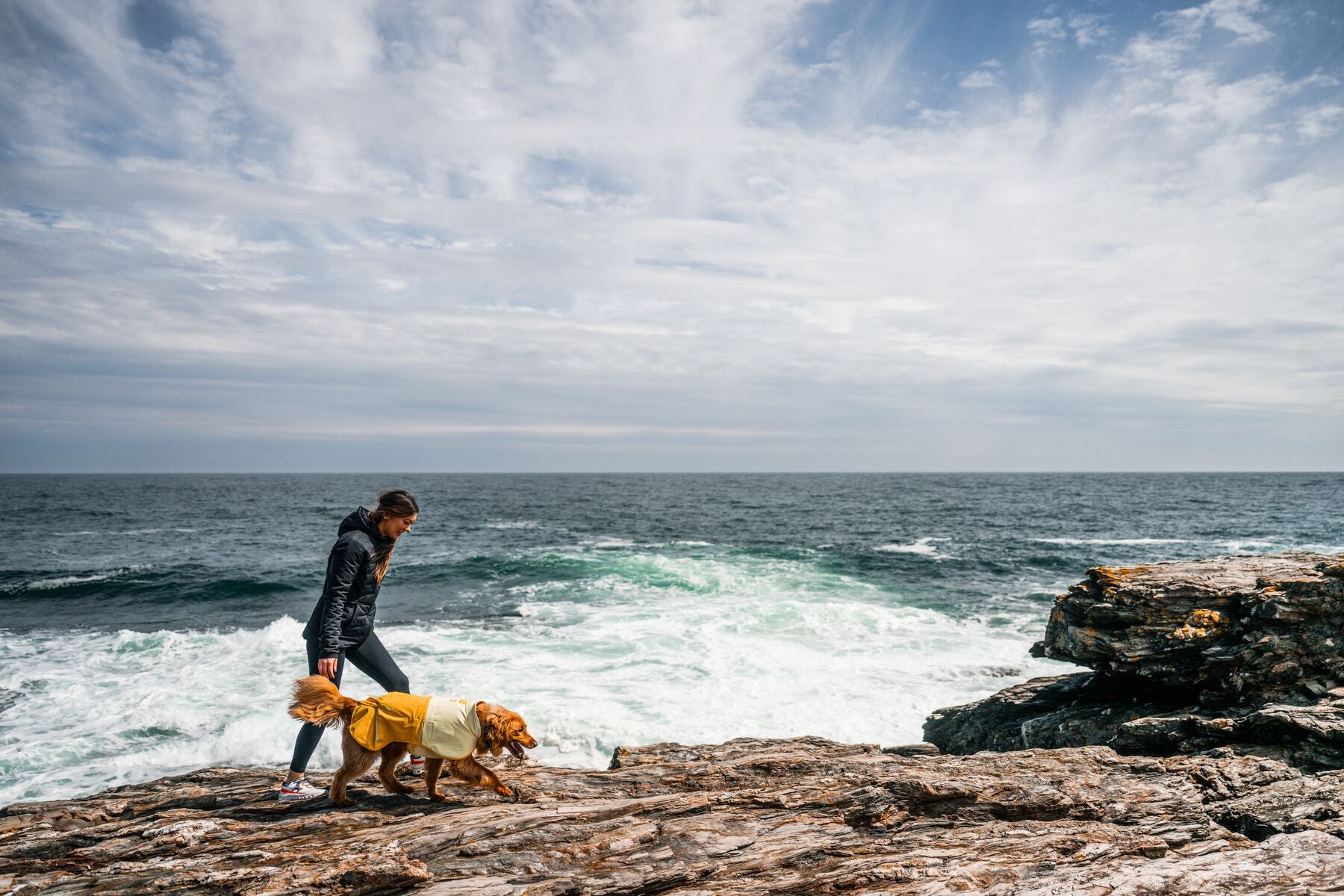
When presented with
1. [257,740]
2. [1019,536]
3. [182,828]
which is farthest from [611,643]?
[1019,536]

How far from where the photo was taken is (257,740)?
35.8 feet

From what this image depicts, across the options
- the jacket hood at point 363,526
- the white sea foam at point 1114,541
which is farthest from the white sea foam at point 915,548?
the jacket hood at point 363,526

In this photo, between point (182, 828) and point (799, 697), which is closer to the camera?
point (182, 828)

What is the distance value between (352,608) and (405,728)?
1301mm

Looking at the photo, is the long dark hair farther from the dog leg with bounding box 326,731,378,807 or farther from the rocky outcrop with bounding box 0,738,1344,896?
the rocky outcrop with bounding box 0,738,1344,896

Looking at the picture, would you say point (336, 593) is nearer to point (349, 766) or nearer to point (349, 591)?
point (349, 591)

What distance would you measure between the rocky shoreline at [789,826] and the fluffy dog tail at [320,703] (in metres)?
0.70

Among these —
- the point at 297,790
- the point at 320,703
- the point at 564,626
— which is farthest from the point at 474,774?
the point at 564,626

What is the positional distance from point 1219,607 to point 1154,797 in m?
4.52

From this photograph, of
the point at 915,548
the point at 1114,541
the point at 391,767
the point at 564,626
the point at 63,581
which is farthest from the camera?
the point at 1114,541

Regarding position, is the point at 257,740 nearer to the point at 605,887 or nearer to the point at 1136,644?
the point at 605,887

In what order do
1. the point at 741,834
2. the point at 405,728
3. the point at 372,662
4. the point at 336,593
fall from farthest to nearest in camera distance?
the point at 372,662
the point at 336,593
the point at 405,728
the point at 741,834

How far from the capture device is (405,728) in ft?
15.0

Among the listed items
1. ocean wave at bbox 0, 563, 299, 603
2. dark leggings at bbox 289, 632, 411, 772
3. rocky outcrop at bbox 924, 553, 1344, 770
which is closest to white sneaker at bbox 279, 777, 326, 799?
dark leggings at bbox 289, 632, 411, 772
